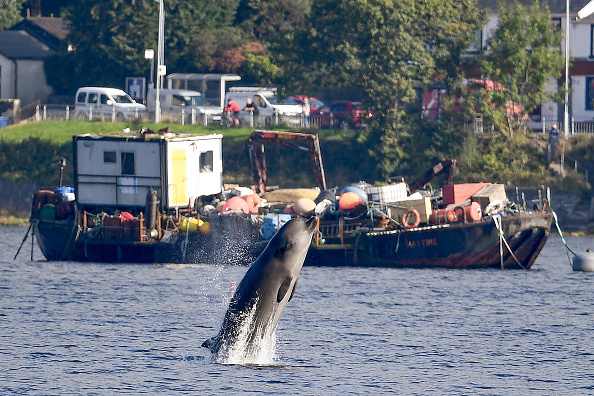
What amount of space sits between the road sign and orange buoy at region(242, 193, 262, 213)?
3353 centimetres

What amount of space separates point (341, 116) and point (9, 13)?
39703mm

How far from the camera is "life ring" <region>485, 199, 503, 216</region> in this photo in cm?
4178

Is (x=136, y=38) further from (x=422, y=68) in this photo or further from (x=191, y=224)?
(x=191, y=224)

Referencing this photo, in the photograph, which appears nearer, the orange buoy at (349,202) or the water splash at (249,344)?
the water splash at (249,344)

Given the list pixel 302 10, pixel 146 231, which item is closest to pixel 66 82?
pixel 302 10

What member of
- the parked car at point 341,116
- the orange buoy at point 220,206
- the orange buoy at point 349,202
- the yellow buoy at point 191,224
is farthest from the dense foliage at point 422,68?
the yellow buoy at point 191,224

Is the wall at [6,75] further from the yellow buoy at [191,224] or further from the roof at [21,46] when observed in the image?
the yellow buoy at [191,224]

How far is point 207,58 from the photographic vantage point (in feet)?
256

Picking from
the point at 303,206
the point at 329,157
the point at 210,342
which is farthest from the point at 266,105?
the point at 210,342

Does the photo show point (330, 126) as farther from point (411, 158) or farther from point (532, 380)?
point (532, 380)

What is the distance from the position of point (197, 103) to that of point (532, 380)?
48812 mm

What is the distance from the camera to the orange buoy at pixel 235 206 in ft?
140

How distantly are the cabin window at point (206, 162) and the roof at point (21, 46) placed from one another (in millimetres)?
41131

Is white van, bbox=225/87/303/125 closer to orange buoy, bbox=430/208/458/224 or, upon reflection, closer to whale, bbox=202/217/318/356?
orange buoy, bbox=430/208/458/224
